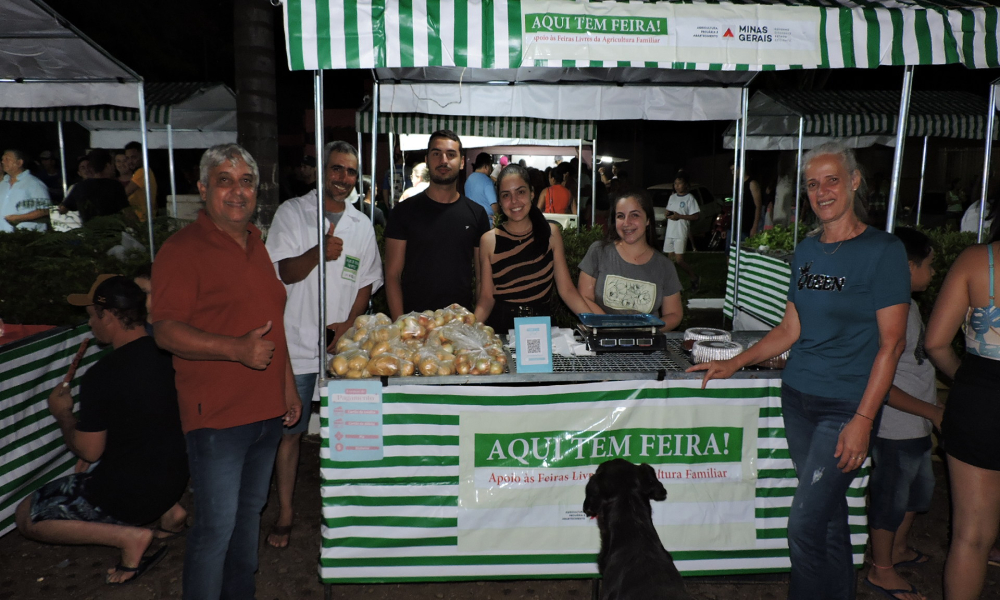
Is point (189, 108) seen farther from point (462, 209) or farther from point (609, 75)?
point (462, 209)

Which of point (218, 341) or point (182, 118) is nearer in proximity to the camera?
point (218, 341)

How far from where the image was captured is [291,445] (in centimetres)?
422

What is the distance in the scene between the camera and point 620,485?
108 inches

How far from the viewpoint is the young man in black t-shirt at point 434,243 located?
4.55 metres

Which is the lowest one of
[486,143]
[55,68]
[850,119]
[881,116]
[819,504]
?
[819,504]

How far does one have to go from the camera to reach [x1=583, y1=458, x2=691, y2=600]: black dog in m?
2.40

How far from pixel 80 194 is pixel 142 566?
5672 mm

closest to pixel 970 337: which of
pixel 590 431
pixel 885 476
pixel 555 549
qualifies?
pixel 885 476

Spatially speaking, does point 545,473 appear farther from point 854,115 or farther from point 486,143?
point 854,115

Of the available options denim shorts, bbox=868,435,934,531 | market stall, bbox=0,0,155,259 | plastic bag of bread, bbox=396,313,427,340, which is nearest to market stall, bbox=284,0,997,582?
denim shorts, bbox=868,435,934,531

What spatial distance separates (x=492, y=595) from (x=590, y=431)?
1095 mm

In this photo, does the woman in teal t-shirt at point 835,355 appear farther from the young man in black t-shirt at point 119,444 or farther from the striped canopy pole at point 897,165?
the young man in black t-shirt at point 119,444

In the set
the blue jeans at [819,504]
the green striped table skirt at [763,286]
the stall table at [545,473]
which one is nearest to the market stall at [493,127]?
the green striped table skirt at [763,286]

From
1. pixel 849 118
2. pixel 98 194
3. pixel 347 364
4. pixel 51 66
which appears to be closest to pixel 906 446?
pixel 347 364
